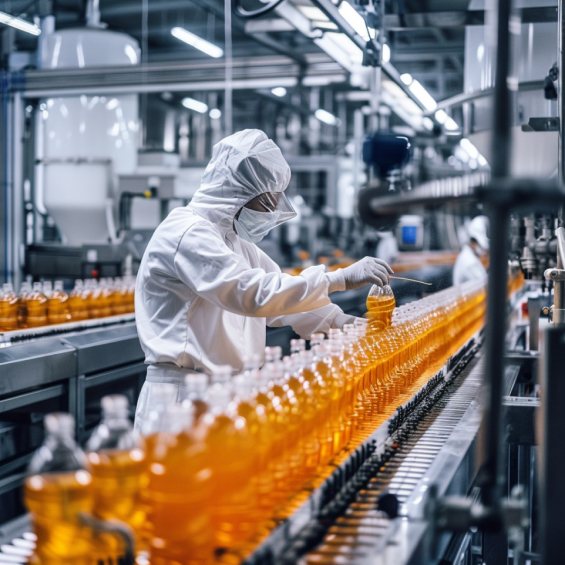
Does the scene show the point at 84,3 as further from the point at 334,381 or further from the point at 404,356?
the point at 334,381

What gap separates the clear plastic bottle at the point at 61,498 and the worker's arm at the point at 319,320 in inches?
74.9

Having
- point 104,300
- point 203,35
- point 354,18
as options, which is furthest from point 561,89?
point 203,35

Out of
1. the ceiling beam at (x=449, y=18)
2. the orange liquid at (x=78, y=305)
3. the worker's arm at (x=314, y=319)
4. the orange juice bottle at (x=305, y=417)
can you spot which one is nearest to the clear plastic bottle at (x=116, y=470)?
the orange juice bottle at (x=305, y=417)

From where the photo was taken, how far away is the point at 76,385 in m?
4.22

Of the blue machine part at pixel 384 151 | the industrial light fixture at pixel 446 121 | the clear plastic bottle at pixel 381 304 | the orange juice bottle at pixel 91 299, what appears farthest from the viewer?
the industrial light fixture at pixel 446 121

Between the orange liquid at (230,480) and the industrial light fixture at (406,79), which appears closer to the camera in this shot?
the orange liquid at (230,480)

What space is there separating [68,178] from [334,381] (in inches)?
180

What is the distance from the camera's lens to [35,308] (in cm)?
442

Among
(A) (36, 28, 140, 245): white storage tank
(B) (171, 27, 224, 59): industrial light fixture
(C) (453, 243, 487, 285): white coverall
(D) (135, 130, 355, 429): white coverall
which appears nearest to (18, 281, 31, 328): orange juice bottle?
(A) (36, 28, 140, 245): white storage tank

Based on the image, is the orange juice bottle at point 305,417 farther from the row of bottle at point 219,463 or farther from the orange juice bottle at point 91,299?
the orange juice bottle at point 91,299

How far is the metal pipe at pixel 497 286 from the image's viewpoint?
1261mm

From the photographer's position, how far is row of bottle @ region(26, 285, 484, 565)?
1272 millimetres

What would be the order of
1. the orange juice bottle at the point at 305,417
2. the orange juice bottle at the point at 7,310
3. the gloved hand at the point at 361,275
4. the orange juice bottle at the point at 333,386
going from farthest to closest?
the orange juice bottle at the point at 7,310 < the gloved hand at the point at 361,275 < the orange juice bottle at the point at 333,386 < the orange juice bottle at the point at 305,417

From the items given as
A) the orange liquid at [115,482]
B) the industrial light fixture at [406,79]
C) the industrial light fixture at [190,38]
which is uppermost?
the industrial light fixture at [190,38]
